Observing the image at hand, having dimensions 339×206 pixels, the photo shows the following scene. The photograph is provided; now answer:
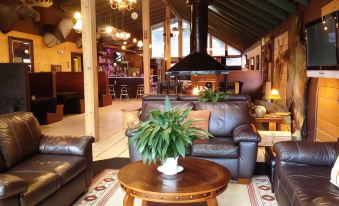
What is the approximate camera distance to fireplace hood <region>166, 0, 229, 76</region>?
6.41m

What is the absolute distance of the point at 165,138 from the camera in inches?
89.6

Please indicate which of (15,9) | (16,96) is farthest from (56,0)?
(16,96)

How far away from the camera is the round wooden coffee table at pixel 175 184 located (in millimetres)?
2133

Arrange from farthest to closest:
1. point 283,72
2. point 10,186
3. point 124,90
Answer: point 124,90 → point 283,72 → point 10,186

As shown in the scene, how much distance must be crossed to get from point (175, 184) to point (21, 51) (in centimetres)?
803

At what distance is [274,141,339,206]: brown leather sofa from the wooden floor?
8.87 feet

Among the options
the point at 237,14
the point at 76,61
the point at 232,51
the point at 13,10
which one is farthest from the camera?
the point at 232,51

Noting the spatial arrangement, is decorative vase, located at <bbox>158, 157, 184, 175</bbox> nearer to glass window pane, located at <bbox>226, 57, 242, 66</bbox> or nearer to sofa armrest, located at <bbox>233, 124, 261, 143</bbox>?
sofa armrest, located at <bbox>233, 124, 261, 143</bbox>

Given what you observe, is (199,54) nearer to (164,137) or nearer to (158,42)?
(164,137)

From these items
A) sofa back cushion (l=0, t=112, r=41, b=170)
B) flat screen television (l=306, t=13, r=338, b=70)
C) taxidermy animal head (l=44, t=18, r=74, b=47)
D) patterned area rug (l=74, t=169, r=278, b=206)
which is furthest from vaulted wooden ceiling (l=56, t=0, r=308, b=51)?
sofa back cushion (l=0, t=112, r=41, b=170)

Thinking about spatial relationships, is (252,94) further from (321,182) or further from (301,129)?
(321,182)

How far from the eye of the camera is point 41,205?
2.50 meters

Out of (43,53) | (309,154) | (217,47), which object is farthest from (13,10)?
(217,47)

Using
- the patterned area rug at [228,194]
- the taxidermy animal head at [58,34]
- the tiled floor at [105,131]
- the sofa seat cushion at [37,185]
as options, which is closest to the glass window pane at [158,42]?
the taxidermy animal head at [58,34]
